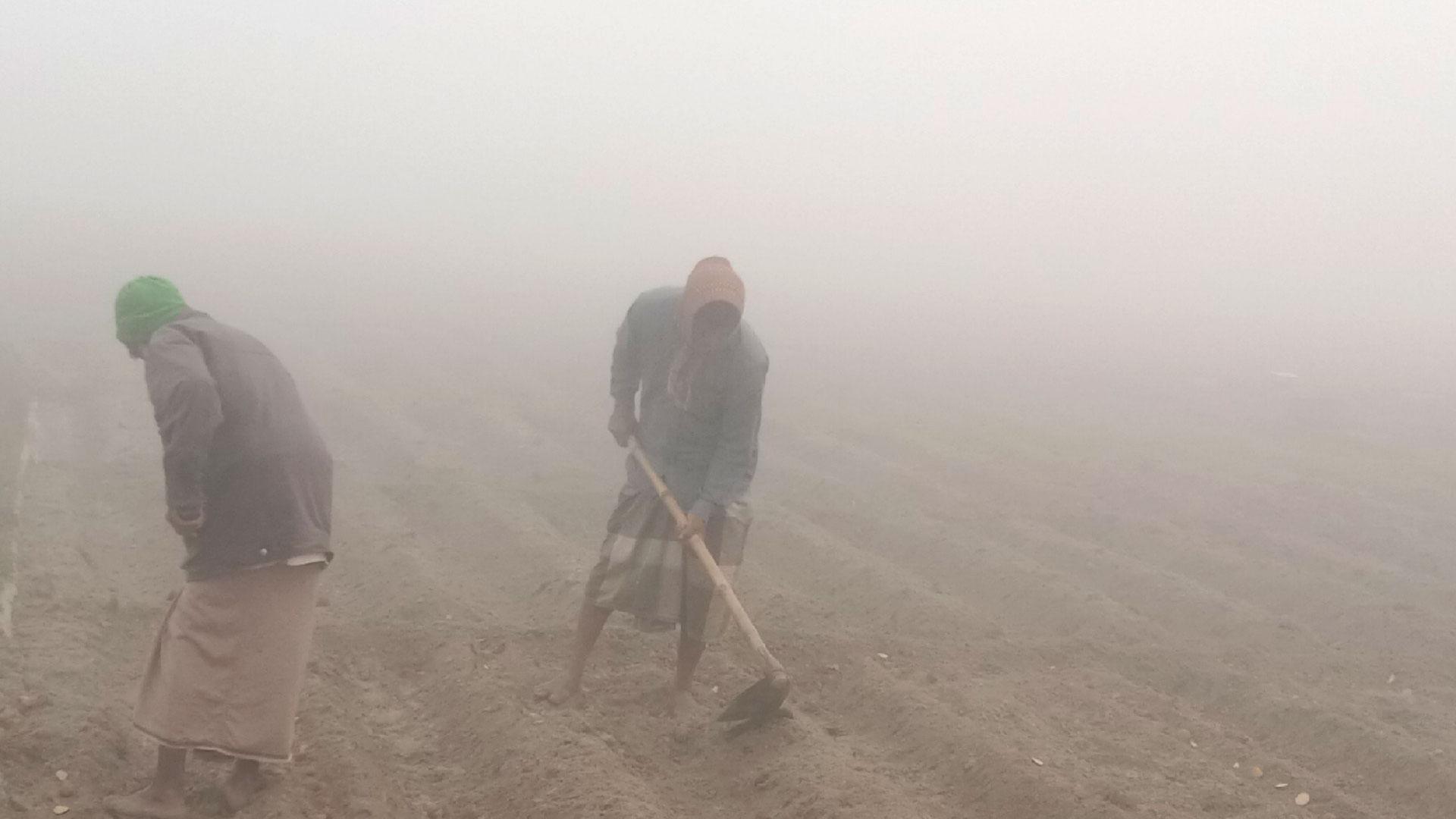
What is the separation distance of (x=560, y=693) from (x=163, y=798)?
148 centimetres

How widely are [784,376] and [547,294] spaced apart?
11.6 m

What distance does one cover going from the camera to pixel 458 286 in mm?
25266

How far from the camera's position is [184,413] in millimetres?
3223

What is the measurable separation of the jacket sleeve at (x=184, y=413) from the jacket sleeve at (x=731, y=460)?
164 cm

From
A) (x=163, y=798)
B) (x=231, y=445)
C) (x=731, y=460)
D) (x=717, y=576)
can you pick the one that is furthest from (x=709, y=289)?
(x=163, y=798)

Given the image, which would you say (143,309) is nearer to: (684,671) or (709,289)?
(709,289)

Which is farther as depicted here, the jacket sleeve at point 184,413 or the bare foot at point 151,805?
the bare foot at point 151,805

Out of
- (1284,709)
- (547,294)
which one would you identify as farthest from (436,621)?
(547,294)

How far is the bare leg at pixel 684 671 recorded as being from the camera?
460cm

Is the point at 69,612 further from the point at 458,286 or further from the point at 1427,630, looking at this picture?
the point at 458,286

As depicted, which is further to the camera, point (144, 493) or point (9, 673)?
point (144, 493)

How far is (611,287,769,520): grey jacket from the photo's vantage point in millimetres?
4289

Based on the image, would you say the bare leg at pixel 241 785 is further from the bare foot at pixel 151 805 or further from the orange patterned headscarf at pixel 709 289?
the orange patterned headscarf at pixel 709 289

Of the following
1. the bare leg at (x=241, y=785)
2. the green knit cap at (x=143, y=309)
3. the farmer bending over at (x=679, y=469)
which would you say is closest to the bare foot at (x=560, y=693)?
the farmer bending over at (x=679, y=469)
